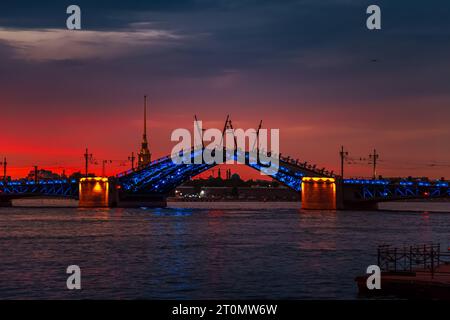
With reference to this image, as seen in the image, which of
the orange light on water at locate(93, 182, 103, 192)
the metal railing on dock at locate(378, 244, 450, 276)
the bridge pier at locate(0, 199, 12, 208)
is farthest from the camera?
the bridge pier at locate(0, 199, 12, 208)

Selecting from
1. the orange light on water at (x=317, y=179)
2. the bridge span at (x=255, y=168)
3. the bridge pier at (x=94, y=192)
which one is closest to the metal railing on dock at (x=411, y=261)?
the bridge span at (x=255, y=168)

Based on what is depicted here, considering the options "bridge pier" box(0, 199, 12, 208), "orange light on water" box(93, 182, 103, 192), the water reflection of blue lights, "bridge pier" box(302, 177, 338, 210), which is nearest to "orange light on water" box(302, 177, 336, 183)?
"bridge pier" box(302, 177, 338, 210)

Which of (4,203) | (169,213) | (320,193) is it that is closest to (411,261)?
(169,213)

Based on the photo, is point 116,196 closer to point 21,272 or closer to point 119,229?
point 119,229

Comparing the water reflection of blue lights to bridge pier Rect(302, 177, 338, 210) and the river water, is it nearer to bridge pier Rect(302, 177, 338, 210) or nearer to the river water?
bridge pier Rect(302, 177, 338, 210)

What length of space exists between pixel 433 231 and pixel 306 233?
12772mm

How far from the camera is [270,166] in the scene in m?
149

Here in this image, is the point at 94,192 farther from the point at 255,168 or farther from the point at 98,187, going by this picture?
the point at 255,168

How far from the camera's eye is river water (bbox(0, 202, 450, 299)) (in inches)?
1614

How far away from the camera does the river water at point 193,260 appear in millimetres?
41000

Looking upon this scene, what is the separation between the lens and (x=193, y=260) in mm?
55688

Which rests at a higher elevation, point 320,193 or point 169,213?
point 320,193

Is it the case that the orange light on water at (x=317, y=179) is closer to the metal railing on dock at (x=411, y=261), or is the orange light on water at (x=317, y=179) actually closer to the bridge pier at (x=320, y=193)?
the bridge pier at (x=320, y=193)
